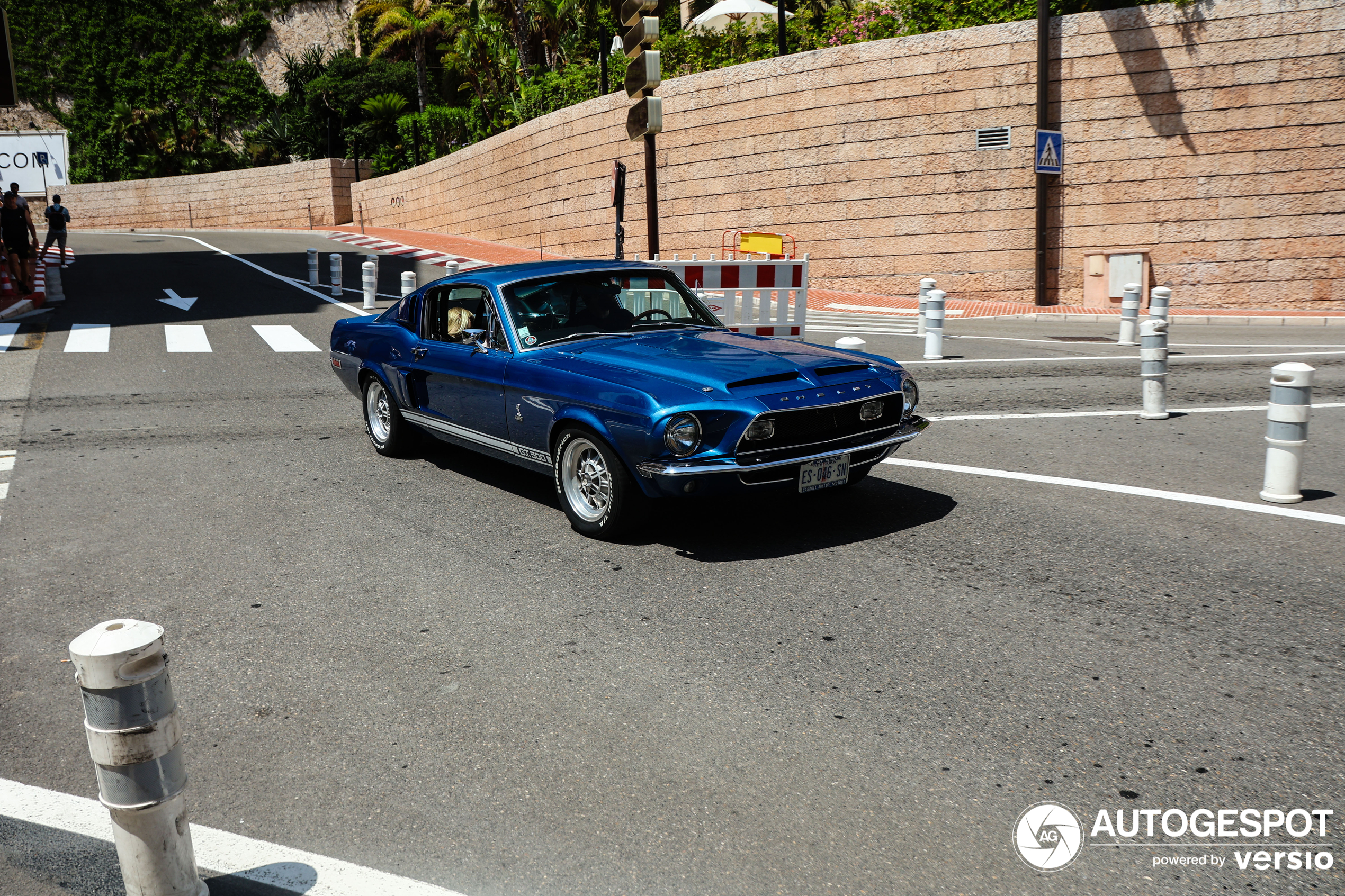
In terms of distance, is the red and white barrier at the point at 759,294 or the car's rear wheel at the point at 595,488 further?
the red and white barrier at the point at 759,294

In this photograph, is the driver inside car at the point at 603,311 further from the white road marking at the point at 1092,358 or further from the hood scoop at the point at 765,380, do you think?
the white road marking at the point at 1092,358

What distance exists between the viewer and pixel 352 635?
4707 mm

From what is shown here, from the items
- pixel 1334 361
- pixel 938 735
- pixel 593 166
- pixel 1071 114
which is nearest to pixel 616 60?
pixel 593 166

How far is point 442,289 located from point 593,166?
2223cm

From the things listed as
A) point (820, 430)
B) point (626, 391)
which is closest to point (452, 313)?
point (626, 391)

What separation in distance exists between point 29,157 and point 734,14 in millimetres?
35327

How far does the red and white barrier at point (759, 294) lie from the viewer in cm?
1254

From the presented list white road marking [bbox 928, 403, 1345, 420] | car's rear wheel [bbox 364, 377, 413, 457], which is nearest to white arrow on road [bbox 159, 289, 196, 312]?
car's rear wheel [bbox 364, 377, 413, 457]

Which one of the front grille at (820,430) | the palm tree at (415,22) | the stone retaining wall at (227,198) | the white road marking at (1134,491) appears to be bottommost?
the white road marking at (1134,491)

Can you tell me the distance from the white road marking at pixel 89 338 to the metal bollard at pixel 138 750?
12718mm

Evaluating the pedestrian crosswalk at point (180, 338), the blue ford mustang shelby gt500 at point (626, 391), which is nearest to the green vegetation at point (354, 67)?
the pedestrian crosswalk at point (180, 338)

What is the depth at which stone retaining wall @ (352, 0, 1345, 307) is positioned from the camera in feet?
59.3

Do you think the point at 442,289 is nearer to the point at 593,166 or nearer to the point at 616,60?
the point at 593,166

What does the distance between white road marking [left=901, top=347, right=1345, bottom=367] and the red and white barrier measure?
5.00ft
